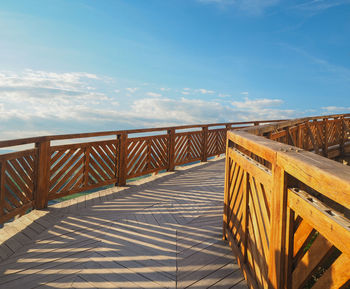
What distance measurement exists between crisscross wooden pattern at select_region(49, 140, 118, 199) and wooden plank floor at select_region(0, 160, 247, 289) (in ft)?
1.23

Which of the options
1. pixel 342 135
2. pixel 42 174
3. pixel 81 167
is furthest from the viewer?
pixel 342 135

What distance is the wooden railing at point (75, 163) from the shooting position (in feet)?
10.8

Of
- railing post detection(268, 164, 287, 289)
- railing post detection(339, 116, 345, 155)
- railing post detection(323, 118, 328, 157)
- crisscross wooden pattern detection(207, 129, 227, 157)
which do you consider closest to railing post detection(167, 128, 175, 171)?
crisscross wooden pattern detection(207, 129, 227, 157)

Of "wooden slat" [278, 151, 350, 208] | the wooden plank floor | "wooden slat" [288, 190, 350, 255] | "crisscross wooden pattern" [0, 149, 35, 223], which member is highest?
"wooden slat" [278, 151, 350, 208]

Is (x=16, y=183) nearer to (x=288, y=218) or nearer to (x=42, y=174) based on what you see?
(x=42, y=174)

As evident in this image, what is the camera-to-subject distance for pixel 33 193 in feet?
12.1

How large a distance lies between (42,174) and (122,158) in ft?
5.24

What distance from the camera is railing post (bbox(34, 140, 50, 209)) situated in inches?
146

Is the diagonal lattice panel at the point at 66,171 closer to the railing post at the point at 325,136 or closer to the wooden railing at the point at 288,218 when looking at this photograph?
the wooden railing at the point at 288,218

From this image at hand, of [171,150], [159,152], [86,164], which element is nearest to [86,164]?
[86,164]

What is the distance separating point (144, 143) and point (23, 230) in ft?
9.98

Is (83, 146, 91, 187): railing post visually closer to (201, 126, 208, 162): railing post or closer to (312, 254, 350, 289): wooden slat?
(312, 254, 350, 289): wooden slat

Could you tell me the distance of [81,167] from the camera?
14.6ft

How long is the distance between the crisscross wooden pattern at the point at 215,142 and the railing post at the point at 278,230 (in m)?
6.92
